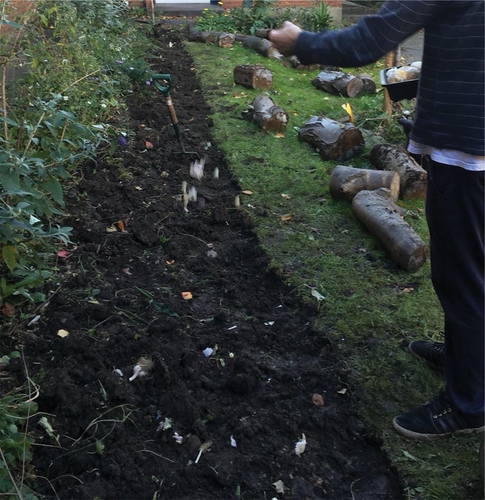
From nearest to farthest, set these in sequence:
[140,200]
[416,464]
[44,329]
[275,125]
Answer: [416,464], [44,329], [140,200], [275,125]

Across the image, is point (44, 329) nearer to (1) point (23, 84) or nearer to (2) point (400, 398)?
(2) point (400, 398)

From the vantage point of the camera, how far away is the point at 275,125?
22.1 feet

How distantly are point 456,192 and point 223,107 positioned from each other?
5.56m

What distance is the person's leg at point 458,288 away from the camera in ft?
7.86

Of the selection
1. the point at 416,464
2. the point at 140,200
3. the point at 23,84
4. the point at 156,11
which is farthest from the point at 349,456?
the point at 156,11

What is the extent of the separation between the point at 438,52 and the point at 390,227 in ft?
6.80

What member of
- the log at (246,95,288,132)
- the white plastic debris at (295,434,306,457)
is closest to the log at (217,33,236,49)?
the log at (246,95,288,132)

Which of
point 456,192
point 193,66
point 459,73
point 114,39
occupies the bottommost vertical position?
point 193,66

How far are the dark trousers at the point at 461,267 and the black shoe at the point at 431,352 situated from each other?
1.47ft

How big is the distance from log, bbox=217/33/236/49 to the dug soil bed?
22.8ft

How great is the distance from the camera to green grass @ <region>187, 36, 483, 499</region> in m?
2.67

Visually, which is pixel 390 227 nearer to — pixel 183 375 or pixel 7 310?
pixel 183 375

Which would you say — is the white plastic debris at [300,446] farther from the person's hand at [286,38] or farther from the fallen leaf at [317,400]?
the person's hand at [286,38]

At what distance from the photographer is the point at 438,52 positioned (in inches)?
90.2
